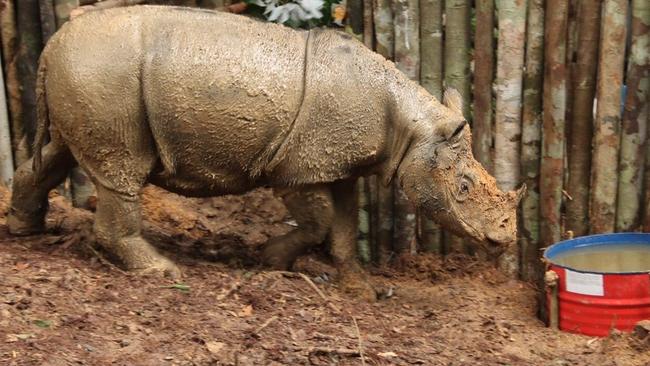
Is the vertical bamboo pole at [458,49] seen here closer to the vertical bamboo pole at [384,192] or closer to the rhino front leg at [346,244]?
the vertical bamboo pole at [384,192]

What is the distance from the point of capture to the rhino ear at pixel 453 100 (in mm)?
5535

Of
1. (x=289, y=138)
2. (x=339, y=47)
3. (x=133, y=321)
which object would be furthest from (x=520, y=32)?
(x=133, y=321)

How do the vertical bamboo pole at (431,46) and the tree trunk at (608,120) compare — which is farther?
the vertical bamboo pole at (431,46)

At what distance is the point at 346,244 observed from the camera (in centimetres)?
571

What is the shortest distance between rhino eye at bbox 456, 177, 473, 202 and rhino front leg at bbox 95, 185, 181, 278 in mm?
1459

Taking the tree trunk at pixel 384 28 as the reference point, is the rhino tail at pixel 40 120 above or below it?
below

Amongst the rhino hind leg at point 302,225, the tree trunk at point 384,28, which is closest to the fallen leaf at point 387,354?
the rhino hind leg at point 302,225

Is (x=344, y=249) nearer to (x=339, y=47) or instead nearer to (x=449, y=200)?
(x=449, y=200)

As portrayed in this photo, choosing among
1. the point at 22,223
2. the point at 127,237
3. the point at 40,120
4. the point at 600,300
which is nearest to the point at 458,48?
the point at 600,300

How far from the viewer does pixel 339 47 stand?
5.42 metres

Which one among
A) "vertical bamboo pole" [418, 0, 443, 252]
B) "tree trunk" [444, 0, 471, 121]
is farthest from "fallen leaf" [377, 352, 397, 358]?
"tree trunk" [444, 0, 471, 121]

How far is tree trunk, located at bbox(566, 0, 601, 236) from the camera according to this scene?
Answer: 572cm

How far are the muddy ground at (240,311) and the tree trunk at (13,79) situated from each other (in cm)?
35

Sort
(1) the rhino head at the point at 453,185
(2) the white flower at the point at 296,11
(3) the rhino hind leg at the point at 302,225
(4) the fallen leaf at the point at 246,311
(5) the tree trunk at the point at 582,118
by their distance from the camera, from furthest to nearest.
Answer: (2) the white flower at the point at 296,11, (5) the tree trunk at the point at 582,118, (3) the rhino hind leg at the point at 302,225, (1) the rhino head at the point at 453,185, (4) the fallen leaf at the point at 246,311
